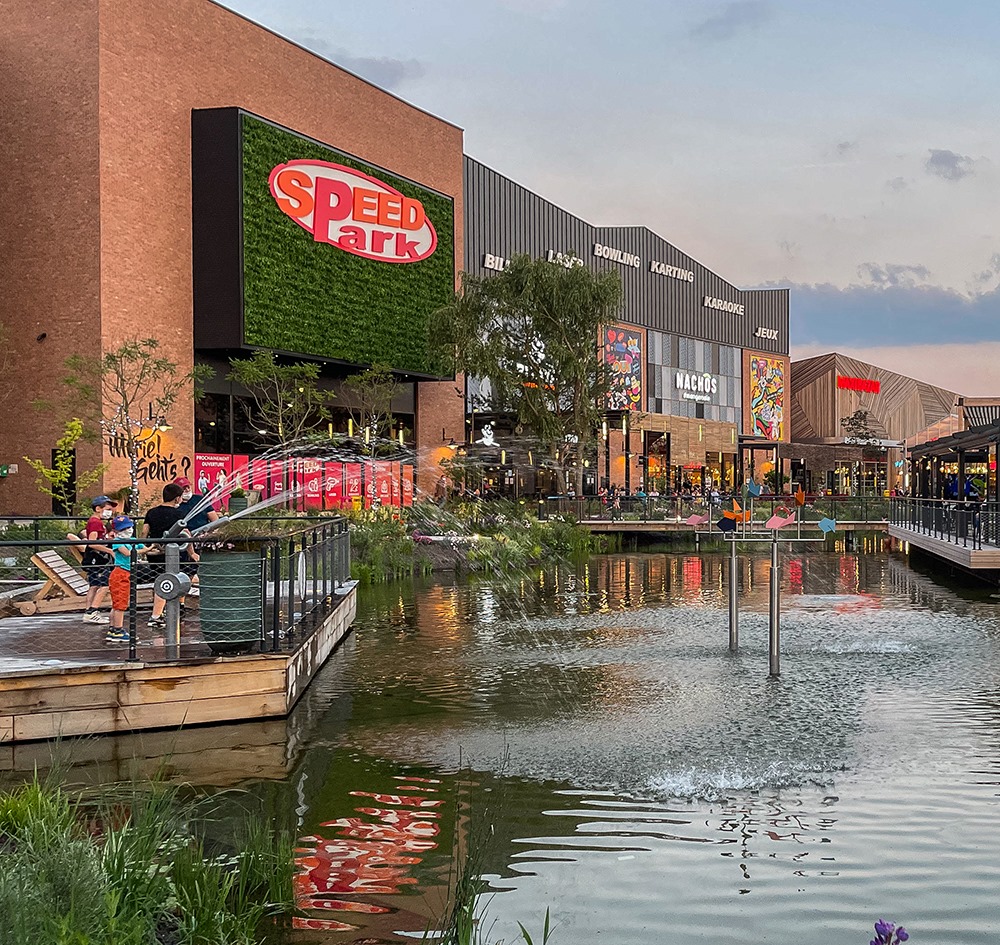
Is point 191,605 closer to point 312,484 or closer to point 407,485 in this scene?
point 312,484

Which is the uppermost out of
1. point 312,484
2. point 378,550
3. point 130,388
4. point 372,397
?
point 372,397

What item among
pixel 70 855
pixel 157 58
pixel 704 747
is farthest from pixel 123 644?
pixel 157 58

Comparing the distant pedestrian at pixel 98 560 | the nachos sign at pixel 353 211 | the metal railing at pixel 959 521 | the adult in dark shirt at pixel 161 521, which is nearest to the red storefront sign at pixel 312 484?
the nachos sign at pixel 353 211

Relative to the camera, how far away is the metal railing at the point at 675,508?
143 feet

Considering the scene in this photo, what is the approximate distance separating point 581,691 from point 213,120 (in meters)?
31.3

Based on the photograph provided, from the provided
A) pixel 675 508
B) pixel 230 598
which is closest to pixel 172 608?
pixel 230 598

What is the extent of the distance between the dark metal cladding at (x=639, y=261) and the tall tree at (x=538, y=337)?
596 cm

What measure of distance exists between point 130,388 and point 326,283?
10045 millimetres

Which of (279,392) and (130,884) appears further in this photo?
(279,392)

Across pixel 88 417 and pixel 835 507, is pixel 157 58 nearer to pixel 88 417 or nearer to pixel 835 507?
pixel 88 417

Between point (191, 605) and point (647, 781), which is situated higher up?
point (191, 605)

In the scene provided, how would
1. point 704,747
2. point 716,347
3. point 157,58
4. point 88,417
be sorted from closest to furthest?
point 704,747
point 88,417
point 157,58
point 716,347

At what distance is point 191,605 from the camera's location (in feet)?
50.0

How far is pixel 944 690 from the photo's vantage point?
12.0m
